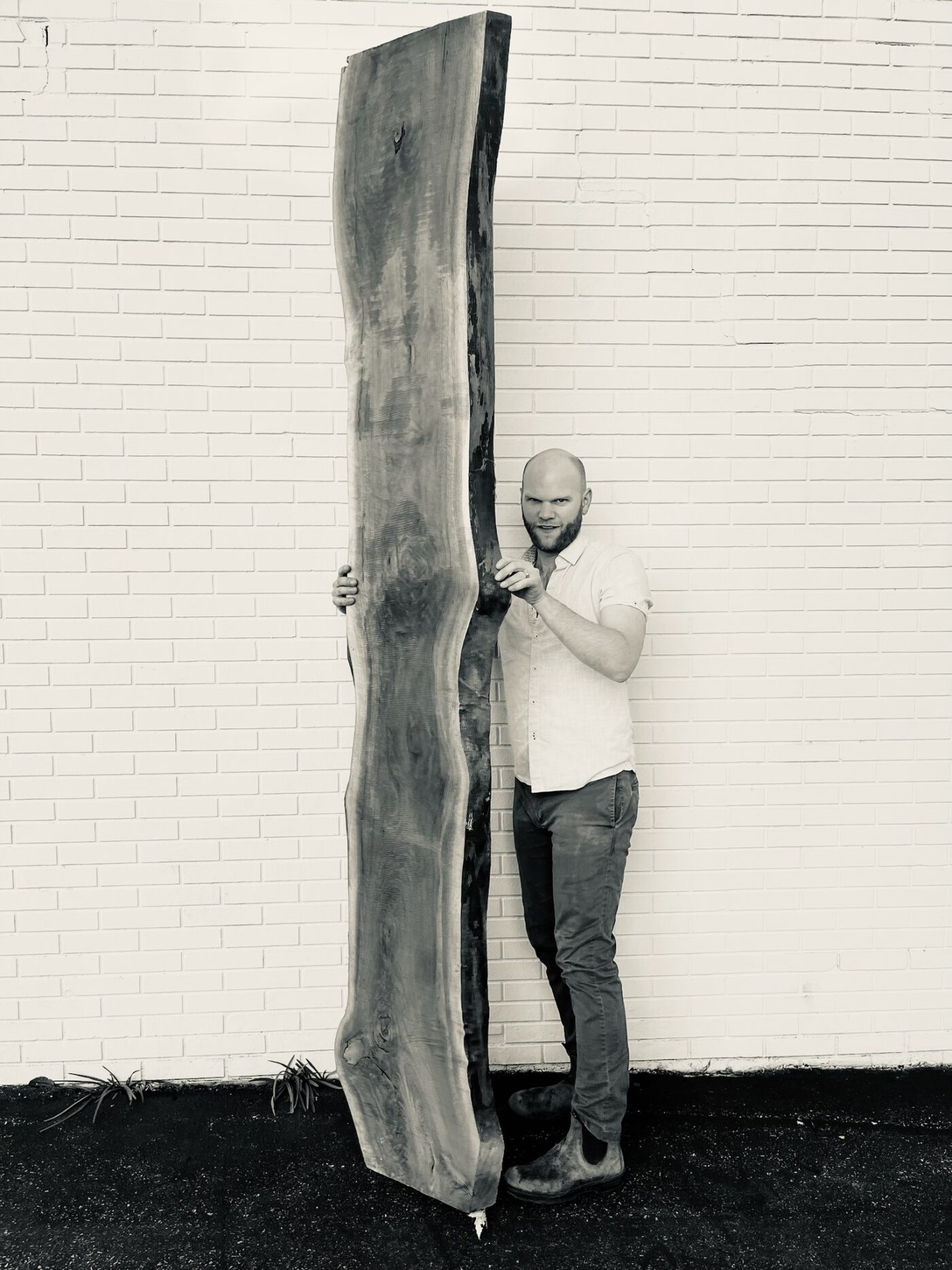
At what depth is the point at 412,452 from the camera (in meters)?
2.53

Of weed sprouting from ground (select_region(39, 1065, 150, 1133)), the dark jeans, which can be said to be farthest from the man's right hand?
weed sprouting from ground (select_region(39, 1065, 150, 1133))

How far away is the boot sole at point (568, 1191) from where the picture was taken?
2646 millimetres

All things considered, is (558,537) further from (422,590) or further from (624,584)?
(422,590)

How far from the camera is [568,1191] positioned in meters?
2.65

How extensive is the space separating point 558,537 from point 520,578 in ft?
1.17

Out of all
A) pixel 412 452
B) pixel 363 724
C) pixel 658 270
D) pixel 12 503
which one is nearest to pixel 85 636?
pixel 12 503

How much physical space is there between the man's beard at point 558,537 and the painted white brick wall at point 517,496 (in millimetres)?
391

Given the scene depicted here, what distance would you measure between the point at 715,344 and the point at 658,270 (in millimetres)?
293

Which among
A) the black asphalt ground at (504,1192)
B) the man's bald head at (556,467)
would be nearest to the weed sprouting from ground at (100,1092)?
the black asphalt ground at (504,1192)

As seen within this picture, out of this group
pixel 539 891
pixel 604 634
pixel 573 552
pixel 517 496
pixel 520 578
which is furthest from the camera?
pixel 517 496

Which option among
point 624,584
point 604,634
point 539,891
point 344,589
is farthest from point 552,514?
point 539,891

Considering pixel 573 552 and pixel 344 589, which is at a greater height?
pixel 573 552

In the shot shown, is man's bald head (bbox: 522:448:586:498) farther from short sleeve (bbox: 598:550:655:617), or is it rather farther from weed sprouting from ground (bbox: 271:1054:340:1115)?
weed sprouting from ground (bbox: 271:1054:340:1115)

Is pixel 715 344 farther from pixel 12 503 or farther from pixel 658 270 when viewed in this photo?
pixel 12 503
